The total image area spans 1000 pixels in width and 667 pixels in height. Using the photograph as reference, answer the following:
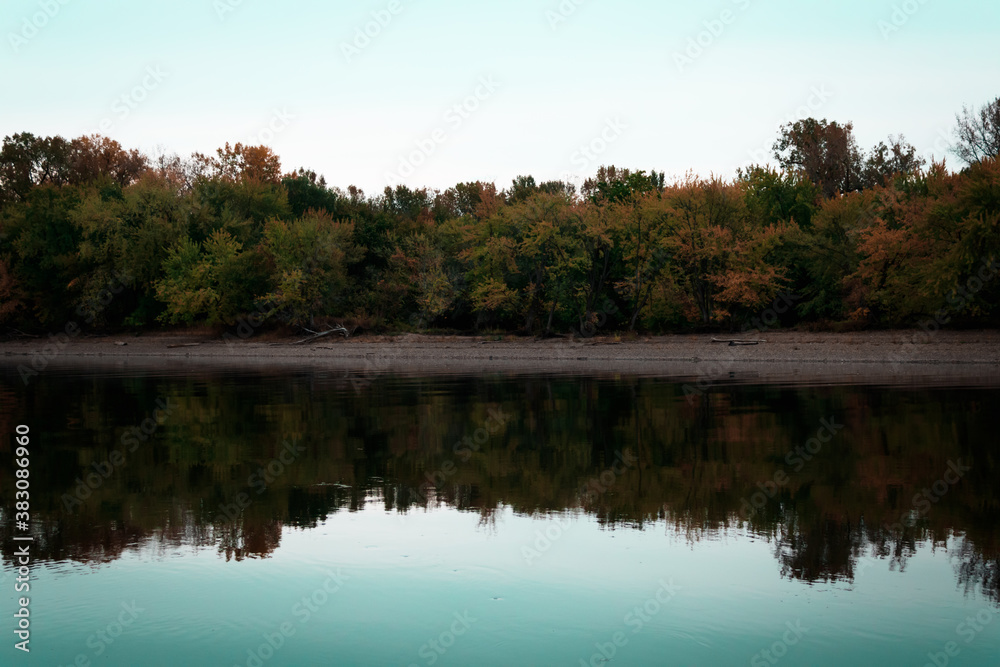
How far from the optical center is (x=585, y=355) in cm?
5272

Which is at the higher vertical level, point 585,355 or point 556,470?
point 585,355

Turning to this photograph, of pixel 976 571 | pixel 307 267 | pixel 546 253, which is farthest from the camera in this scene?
pixel 307 267

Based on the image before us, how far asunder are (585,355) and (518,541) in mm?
Answer: 41848

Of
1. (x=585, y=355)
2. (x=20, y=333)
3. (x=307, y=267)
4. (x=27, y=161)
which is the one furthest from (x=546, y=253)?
(x=27, y=161)

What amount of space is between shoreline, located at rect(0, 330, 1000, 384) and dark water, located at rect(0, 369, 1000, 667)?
17.8 m

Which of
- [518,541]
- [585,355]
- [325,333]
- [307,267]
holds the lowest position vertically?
[518,541]

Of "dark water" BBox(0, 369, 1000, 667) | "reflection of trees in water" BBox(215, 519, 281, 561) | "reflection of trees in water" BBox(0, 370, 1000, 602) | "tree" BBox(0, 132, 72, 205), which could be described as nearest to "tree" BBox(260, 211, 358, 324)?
"tree" BBox(0, 132, 72, 205)

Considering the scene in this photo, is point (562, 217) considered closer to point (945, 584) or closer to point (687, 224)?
point (687, 224)

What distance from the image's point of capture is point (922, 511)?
1199 cm

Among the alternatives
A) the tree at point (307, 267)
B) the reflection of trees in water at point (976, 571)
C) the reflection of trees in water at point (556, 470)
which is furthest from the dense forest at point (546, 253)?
the reflection of trees in water at point (976, 571)

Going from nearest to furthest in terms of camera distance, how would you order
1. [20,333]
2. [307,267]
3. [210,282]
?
[307,267]
[210,282]
[20,333]

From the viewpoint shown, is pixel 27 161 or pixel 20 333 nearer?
pixel 20 333

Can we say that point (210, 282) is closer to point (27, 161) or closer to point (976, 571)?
point (27, 161)

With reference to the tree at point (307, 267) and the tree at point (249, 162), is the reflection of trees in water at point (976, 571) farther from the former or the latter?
the tree at point (249, 162)
